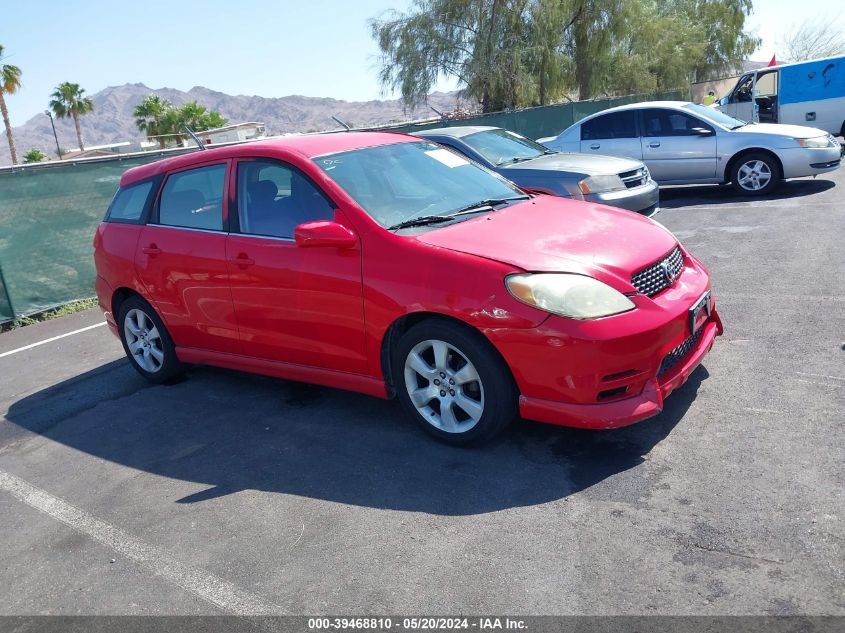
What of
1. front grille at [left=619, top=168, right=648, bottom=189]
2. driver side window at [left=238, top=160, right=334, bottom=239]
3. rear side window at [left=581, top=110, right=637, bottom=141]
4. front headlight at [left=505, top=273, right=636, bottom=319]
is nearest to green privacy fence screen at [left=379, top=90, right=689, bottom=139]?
rear side window at [left=581, top=110, right=637, bottom=141]

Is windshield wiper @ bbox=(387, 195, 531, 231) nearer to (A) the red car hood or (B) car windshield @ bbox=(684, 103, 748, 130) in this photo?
(A) the red car hood

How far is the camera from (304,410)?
5.20 m

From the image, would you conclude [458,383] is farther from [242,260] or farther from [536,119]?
[536,119]

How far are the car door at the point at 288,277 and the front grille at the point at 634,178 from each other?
19.0 feet

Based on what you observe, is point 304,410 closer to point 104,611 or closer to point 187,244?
point 187,244

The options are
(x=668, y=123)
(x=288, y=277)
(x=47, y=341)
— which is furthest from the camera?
(x=668, y=123)

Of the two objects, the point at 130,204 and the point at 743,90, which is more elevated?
the point at 743,90

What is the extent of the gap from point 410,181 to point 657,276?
5.67 feet

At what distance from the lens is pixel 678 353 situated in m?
4.19

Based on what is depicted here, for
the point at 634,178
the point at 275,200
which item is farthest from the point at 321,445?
the point at 634,178

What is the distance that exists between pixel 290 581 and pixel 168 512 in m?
1.09

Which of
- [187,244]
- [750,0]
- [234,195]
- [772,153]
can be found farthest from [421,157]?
[750,0]

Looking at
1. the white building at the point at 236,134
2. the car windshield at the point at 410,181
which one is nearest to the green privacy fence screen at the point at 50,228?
the car windshield at the point at 410,181

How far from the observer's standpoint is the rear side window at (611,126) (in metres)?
12.6
